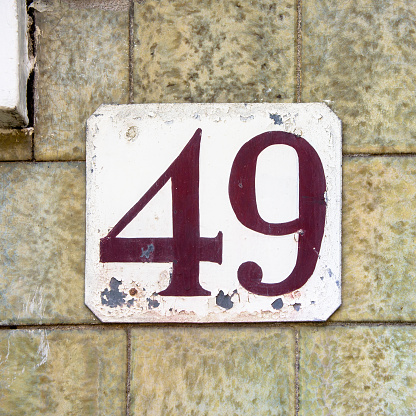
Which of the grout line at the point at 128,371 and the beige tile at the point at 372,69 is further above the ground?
the beige tile at the point at 372,69

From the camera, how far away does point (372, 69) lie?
1.42m

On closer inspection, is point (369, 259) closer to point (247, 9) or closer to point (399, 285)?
point (399, 285)

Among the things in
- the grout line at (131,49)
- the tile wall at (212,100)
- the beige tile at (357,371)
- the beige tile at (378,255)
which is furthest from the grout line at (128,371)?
the grout line at (131,49)

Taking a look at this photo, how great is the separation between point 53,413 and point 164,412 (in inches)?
15.2

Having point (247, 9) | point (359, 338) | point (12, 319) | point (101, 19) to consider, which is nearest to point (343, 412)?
point (359, 338)

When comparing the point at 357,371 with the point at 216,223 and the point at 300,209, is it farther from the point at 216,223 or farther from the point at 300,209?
the point at 216,223

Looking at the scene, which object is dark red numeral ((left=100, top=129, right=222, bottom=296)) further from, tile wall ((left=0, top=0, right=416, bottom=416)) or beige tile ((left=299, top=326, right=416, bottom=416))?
beige tile ((left=299, top=326, right=416, bottom=416))

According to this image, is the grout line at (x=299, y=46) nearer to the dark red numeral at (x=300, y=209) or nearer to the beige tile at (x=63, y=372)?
the dark red numeral at (x=300, y=209)

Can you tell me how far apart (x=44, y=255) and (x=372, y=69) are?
4.37ft

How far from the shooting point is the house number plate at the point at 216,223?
1.36 metres

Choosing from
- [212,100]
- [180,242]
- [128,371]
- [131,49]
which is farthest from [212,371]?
[131,49]

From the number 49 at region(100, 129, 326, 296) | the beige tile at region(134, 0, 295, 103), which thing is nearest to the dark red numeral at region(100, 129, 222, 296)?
the number 49 at region(100, 129, 326, 296)

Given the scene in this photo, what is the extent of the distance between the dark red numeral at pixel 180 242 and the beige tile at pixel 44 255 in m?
0.17

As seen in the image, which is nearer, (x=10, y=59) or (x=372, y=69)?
(x=10, y=59)
